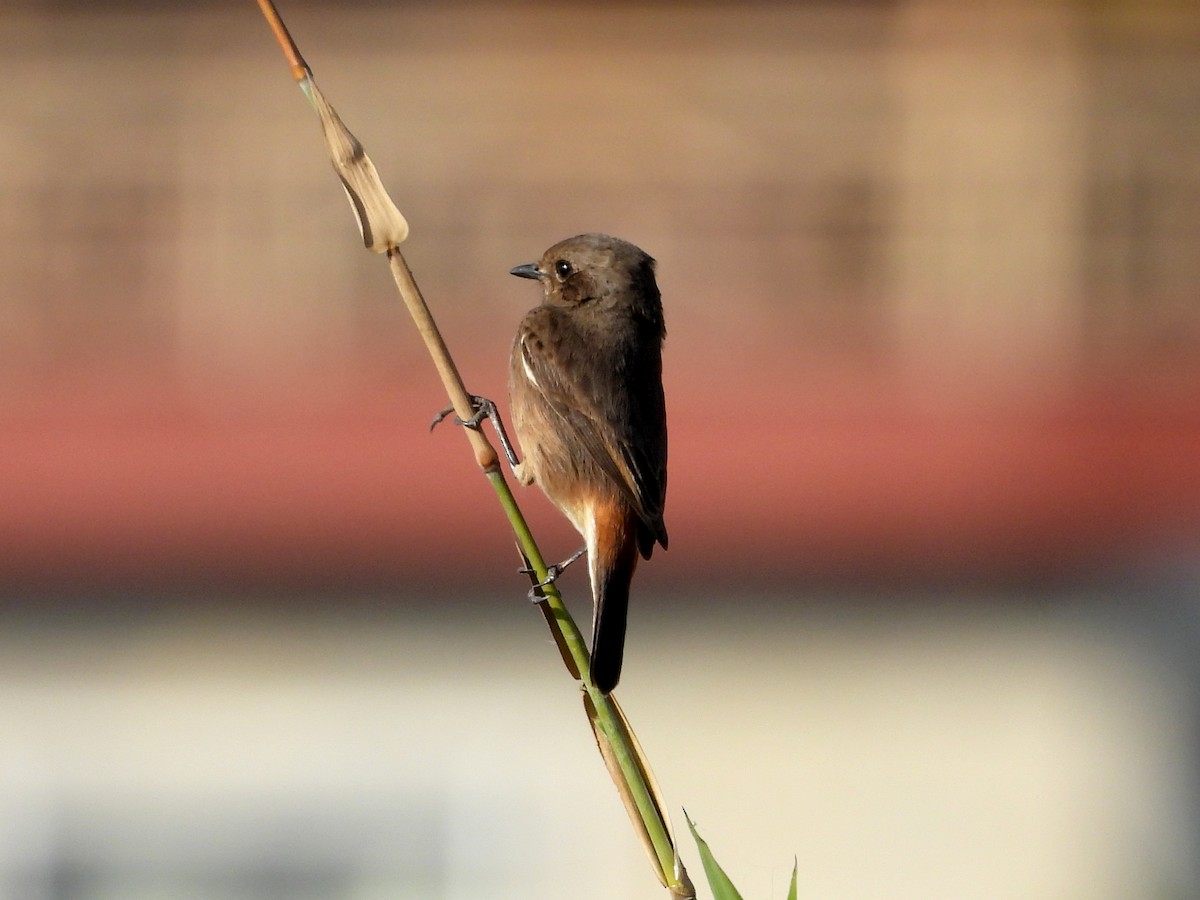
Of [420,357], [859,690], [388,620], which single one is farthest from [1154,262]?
[388,620]

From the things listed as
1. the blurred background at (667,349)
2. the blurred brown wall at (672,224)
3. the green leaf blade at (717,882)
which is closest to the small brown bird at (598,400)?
the green leaf blade at (717,882)

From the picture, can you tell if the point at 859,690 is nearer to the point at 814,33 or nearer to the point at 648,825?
the point at 814,33

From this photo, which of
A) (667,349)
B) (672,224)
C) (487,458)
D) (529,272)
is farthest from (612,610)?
(672,224)

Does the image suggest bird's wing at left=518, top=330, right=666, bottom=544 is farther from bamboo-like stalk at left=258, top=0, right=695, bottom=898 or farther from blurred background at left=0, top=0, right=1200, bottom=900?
blurred background at left=0, top=0, right=1200, bottom=900

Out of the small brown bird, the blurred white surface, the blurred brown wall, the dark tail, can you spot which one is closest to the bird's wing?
the small brown bird

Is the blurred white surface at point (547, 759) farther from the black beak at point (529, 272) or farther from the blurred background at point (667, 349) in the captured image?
the black beak at point (529, 272)

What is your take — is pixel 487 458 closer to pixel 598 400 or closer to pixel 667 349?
pixel 598 400
